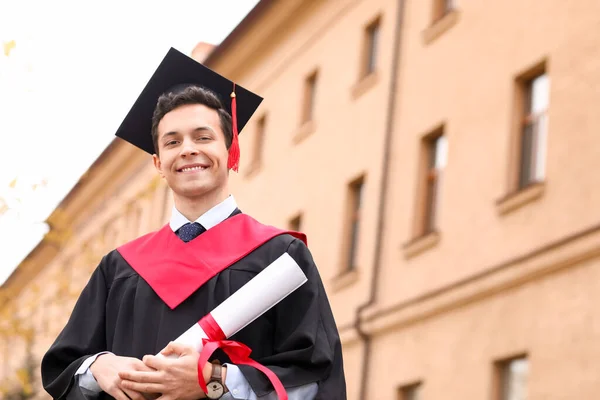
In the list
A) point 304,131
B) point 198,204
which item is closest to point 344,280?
point 304,131

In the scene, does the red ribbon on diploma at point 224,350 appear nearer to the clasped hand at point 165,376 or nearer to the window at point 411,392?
the clasped hand at point 165,376

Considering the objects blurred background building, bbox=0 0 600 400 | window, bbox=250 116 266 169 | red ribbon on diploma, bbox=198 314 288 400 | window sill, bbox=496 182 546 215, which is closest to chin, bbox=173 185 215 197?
red ribbon on diploma, bbox=198 314 288 400

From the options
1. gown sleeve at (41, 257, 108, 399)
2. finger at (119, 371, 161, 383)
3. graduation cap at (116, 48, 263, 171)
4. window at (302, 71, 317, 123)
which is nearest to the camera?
finger at (119, 371, 161, 383)

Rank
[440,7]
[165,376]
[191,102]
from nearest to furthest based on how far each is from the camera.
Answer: [165,376]
[191,102]
[440,7]

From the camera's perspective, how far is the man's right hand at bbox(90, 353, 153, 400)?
3.63 metres

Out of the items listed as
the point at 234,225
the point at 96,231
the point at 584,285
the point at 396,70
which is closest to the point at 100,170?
the point at 96,231

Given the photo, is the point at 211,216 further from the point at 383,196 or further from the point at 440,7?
the point at 440,7

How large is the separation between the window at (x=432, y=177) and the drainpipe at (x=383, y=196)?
3.17 feet

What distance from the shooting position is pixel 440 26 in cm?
1825

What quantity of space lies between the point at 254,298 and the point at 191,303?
0.76 feet

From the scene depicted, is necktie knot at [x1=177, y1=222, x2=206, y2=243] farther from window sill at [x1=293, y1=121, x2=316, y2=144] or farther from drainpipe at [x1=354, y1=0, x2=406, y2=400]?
window sill at [x1=293, y1=121, x2=316, y2=144]

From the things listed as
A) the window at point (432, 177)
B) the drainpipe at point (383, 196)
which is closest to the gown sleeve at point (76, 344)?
the window at point (432, 177)

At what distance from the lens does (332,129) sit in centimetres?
2156

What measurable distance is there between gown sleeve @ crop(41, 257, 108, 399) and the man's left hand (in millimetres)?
327
